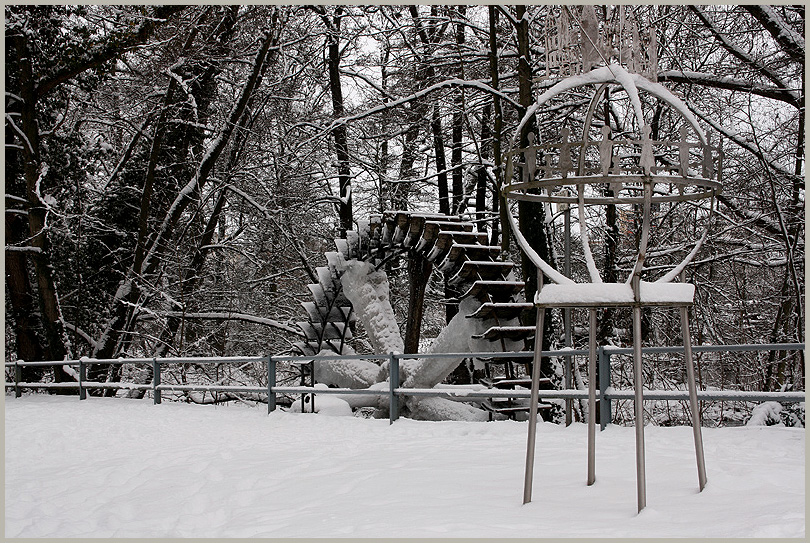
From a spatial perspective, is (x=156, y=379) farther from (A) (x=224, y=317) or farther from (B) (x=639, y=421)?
(B) (x=639, y=421)

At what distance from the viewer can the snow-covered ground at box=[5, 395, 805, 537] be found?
14.6 feet

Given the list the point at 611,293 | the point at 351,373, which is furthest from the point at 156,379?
the point at 611,293

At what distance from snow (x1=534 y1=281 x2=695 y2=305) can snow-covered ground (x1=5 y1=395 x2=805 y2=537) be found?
1129 mm

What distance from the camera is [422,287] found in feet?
53.9

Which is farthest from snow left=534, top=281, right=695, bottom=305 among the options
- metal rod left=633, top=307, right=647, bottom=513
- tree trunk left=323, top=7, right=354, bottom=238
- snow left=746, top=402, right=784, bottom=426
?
tree trunk left=323, top=7, right=354, bottom=238

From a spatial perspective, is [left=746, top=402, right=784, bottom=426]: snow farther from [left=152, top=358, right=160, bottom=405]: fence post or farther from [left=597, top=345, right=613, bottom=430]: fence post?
[left=152, top=358, right=160, bottom=405]: fence post

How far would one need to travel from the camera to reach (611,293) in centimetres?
457

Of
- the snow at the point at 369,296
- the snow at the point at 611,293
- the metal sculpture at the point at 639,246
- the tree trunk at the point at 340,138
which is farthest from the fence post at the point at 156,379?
the snow at the point at 611,293

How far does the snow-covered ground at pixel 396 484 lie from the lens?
4.46 meters

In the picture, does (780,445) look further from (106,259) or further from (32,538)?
(106,259)

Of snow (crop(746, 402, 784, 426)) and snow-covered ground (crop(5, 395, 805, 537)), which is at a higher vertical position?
snow (crop(746, 402, 784, 426))

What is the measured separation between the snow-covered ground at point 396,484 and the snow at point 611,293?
113 cm

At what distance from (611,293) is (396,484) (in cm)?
219

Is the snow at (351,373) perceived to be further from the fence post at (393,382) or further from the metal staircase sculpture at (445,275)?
the fence post at (393,382)
